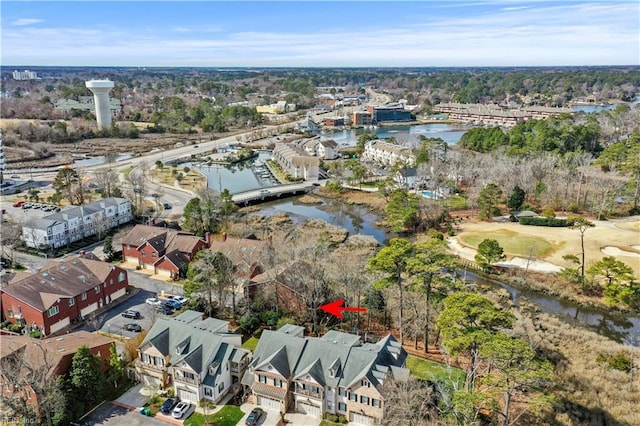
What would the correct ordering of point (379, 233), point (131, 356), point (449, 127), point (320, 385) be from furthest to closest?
point (449, 127) < point (379, 233) < point (131, 356) < point (320, 385)

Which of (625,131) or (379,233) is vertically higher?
(625,131)

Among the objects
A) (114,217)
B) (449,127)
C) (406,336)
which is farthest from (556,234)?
(449,127)

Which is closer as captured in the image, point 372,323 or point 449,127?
point 372,323

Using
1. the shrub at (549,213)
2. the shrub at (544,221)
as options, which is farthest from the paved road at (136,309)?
the shrub at (549,213)

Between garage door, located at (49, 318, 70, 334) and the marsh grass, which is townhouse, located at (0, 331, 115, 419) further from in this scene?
the marsh grass

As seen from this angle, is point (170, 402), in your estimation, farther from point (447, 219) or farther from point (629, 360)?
point (447, 219)

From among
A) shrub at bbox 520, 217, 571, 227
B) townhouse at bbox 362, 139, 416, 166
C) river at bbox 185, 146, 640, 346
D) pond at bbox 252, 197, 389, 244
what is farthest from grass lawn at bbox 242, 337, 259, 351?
townhouse at bbox 362, 139, 416, 166

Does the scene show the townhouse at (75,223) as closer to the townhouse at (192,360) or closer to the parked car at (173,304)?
the parked car at (173,304)
